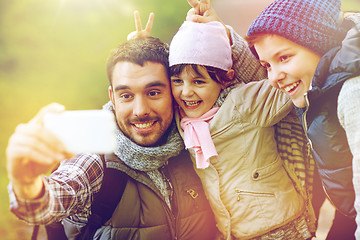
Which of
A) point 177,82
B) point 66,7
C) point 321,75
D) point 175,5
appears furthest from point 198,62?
point 66,7

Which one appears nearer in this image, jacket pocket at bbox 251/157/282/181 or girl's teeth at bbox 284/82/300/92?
girl's teeth at bbox 284/82/300/92

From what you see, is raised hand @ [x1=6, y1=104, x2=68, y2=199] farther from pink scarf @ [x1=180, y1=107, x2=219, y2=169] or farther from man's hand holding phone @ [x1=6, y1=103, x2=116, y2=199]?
pink scarf @ [x1=180, y1=107, x2=219, y2=169]

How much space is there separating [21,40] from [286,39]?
89.3 inches

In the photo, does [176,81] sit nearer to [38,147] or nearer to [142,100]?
[142,100]

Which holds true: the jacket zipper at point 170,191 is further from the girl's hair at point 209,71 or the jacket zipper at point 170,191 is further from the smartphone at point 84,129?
the girl's hair at point 209,71

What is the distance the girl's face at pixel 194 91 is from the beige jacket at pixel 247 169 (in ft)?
0.31

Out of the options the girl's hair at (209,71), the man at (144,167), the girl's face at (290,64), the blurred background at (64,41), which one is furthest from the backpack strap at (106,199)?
the blurred background at (64,41)

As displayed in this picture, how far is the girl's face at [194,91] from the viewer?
5.65 ft

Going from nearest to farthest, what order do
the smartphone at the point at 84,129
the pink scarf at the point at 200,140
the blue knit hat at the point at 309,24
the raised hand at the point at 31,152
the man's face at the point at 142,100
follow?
1. the raised hand at the point at 31,152
2. the smartphone at the point at 84,129
3. the blue knit hat at the point at 309,24
4. the pink scarf at the point at 200,140
5. the man's face at the point at 142,100

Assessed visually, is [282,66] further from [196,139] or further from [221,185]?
[221,185]

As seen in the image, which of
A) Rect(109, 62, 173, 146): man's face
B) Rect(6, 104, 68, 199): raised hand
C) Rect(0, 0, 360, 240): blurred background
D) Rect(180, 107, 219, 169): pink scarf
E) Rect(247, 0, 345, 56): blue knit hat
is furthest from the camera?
Rect(0, 0, 360, 240): blurred background

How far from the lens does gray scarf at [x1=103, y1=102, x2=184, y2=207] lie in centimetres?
170

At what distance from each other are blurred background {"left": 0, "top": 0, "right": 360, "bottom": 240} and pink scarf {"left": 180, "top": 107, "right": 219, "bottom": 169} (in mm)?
1392

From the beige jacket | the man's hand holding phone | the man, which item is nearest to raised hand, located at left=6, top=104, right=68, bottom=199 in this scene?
the man's hand holding phone
